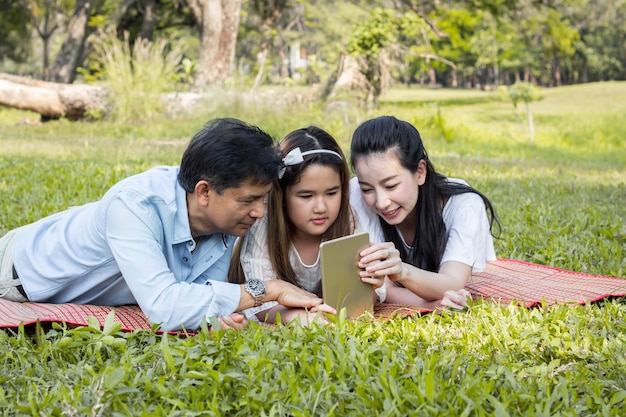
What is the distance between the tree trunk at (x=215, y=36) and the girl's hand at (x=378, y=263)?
12812mm

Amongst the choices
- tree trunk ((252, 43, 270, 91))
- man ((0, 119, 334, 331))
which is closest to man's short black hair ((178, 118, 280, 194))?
man ((0, 119, 334, 331))

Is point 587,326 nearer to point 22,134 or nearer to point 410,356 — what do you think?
point 410,356

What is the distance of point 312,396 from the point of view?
7.20 ft

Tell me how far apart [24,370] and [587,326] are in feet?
7.11

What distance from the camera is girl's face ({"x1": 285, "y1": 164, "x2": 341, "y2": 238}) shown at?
332 centimetres

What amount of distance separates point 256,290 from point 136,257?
51 cm

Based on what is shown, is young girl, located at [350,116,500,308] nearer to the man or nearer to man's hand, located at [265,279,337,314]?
man's hand, located at [265,279,337,314]

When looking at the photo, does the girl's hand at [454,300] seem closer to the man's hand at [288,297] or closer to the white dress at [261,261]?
the white dress at [261,261]

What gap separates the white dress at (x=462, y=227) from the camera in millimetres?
3584

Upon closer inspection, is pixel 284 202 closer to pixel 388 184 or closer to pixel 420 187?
pixel 388 184

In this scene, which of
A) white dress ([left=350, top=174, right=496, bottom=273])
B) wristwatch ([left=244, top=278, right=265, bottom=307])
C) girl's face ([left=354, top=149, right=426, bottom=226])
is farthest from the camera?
white dress ([left=350, top=174, right=496, bottom=273])

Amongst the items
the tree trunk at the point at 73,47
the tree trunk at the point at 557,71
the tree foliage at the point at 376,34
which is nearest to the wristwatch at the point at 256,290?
the tree foliage at the point at 376,34

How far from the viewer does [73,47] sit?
1902 centimetres

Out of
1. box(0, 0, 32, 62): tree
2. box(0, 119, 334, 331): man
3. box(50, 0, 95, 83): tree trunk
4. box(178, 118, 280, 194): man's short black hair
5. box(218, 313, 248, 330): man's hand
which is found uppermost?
box(0, 0, 32, 62): tree
